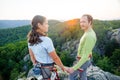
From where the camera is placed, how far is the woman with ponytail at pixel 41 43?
4.64m

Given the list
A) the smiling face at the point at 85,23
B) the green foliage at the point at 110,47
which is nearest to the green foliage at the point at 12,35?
the green foliage at the point at 110,47

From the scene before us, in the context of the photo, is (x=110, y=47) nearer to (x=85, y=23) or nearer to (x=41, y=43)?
(x=85, y=23)

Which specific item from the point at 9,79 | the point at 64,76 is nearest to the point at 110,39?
the point at 9,79

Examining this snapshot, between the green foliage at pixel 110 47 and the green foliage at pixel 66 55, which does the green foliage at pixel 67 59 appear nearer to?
the green foliage at pixel 66 55

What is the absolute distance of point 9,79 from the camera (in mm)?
90875

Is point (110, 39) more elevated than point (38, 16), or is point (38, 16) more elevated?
point (38, 16)

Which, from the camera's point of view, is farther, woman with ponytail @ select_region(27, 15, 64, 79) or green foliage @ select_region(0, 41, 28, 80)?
green foliage @ select_region(0, 41, 28, 80)

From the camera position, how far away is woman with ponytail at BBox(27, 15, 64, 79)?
464 centimetres

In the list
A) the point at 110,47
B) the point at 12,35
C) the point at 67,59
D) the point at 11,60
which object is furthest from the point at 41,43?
the point at 12,35

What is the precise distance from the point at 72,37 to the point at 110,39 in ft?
78.5

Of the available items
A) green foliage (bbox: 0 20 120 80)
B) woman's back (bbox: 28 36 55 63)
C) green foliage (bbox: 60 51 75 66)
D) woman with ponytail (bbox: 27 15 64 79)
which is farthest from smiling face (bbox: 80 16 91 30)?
green foliage (bbox: 60 51 75 66)

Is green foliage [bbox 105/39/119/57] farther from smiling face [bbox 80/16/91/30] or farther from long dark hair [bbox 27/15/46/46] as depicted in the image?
long dark hair [bbox 27/15/46/46]

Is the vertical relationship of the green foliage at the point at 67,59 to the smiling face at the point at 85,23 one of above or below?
below

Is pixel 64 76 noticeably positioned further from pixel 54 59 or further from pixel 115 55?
pixel 115 55
